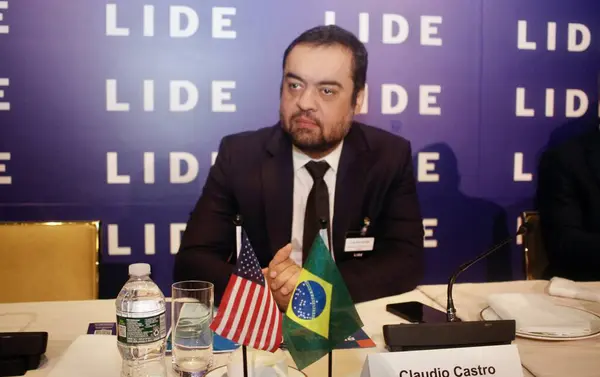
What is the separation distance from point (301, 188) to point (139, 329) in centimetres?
146

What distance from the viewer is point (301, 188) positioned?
8.30 feet

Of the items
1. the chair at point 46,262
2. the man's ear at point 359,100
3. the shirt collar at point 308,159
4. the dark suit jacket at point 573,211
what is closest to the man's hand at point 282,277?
the shirt collar at point 308,159

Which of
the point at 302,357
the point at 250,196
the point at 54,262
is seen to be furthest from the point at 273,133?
the point at 302,357

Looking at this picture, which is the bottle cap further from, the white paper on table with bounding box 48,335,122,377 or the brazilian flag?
the brazilian flag

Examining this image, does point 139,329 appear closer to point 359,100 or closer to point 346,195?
point 346,195

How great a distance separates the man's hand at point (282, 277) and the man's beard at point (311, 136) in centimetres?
87

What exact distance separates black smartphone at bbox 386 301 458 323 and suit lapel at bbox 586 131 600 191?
155 centimetres

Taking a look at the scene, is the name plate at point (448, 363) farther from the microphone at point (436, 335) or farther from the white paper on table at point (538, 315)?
the white paper on table at point (538, 315)

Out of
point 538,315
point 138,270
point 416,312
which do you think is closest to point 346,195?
point 416,312

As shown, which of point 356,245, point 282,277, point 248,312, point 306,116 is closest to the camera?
point 248,312

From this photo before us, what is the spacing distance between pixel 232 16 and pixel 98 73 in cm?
68

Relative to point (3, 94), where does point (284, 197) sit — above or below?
below

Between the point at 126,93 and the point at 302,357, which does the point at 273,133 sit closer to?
the point at 126,93

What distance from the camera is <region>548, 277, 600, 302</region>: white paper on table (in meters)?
1.82
